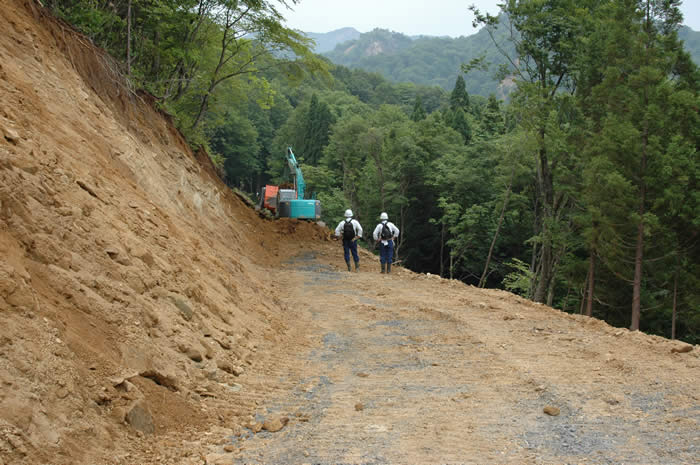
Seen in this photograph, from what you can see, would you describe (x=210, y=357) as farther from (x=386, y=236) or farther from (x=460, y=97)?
(x=460, y=97)

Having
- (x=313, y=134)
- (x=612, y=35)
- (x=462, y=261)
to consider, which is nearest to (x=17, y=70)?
(x=612, y=35)

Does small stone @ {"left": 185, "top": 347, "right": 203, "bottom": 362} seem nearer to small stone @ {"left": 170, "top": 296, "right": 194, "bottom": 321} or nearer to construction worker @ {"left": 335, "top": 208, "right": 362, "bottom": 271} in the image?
small stone @ {"left": 170, "top": 296, "right": 194, "bottom": 321}

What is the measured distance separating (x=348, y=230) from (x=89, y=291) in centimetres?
1193

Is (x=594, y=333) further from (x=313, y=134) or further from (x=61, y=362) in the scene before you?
(x=313, y=134)

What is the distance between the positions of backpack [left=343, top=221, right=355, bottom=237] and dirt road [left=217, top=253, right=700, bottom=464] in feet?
22.0

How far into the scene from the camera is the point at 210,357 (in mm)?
6281

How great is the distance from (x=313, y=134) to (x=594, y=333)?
67840mm

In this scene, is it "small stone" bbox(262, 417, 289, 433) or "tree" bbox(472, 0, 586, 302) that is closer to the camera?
"small stone" bbox(262, 417, 289, 433)

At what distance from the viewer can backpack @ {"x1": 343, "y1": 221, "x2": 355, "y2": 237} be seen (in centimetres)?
1698

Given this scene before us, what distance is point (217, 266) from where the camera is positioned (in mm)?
9734

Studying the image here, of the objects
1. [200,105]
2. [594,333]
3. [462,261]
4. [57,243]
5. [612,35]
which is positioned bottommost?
[462,261]

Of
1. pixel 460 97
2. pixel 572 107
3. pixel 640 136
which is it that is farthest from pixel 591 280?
pixel 460 97

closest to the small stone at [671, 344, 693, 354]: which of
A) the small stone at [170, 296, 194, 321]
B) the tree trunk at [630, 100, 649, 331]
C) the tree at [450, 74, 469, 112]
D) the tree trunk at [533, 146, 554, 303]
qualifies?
the small stone at [170, 296, 194, 321]

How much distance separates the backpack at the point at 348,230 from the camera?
17.0m
